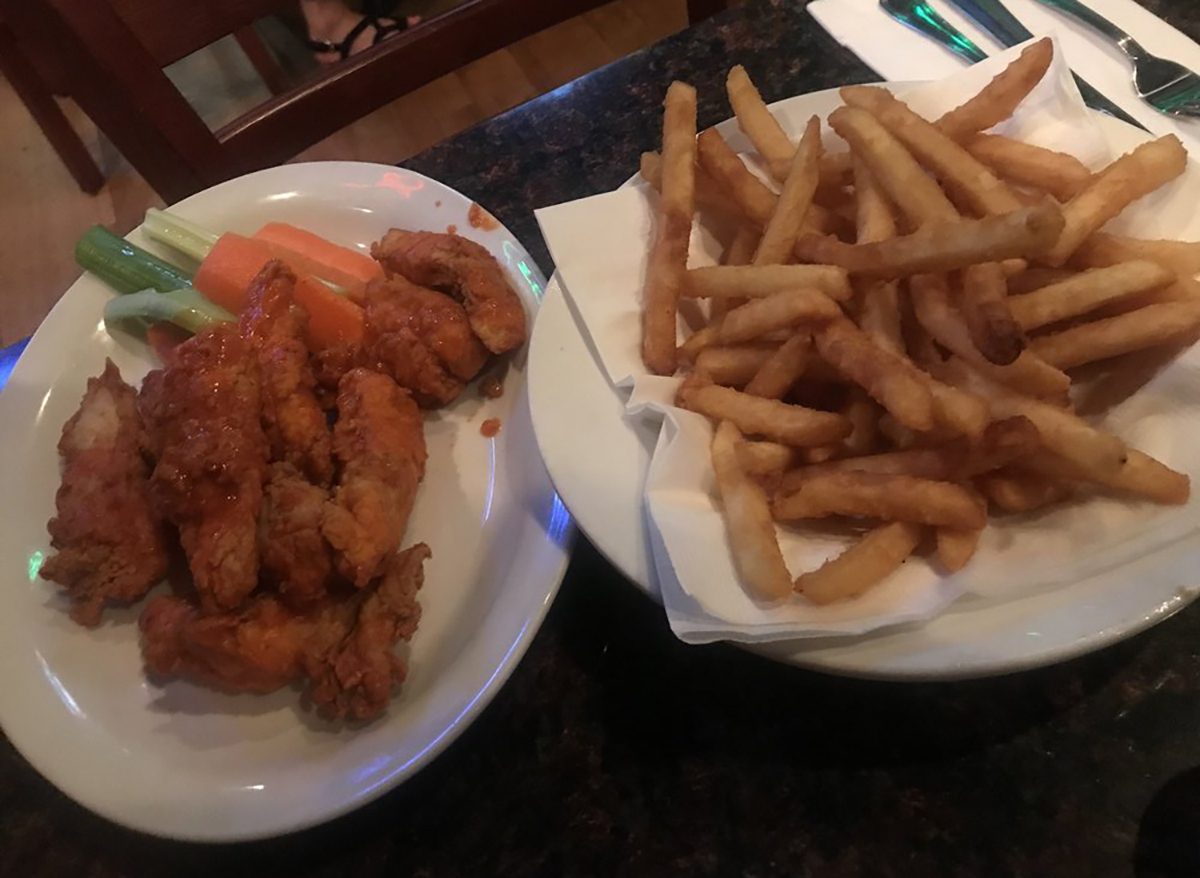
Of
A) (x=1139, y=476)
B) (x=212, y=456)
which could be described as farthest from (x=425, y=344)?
(x=1139, y=476)

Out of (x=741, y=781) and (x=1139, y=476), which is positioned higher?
(x=1139, y=476)

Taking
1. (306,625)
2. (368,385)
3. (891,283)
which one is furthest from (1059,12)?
(306,625)

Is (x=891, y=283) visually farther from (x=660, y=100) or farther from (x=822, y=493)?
(x=660, y=100)

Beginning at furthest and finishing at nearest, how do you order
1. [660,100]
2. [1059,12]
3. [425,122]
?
[425,122] < [660,100] < [1059,12]

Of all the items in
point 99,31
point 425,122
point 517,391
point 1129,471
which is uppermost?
point 99,31

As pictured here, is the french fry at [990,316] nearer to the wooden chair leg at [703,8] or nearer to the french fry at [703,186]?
the french fry at [703,186]

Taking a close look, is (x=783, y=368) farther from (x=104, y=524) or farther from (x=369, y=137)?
(x=369, y=137)

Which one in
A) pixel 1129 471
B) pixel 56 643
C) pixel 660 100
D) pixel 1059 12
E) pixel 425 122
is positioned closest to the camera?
pixel 1129 471
